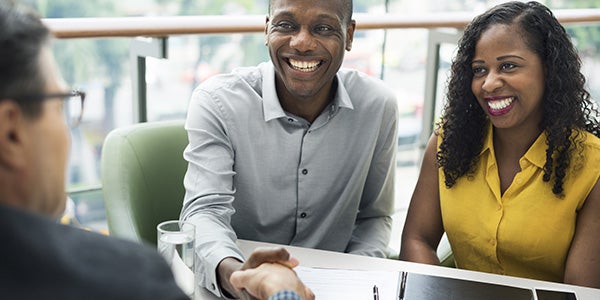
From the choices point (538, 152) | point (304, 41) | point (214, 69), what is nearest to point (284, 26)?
point (304, 41)

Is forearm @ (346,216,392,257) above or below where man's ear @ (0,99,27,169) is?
below

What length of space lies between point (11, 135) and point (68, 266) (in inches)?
6.9

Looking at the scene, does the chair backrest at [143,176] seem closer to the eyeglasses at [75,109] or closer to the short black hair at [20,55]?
the eyeglasses at [75,109]

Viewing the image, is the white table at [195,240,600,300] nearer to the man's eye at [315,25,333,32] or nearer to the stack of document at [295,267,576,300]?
the stack of document at [295,267,576,300]

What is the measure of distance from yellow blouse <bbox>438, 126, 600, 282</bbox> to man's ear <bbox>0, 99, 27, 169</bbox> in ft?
4.46

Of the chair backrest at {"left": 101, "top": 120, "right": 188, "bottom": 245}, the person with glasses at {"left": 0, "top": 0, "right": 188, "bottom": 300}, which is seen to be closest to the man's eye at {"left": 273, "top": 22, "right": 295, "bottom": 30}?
the chair backrest at {"left": 101, "top": 120, "right": 188, "bottom": 245}

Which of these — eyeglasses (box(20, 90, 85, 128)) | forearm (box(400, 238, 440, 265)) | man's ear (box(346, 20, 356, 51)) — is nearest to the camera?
eyeglasses (box(20, 90, 85, 128))

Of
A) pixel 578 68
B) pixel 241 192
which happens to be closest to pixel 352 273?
pixel 241 192

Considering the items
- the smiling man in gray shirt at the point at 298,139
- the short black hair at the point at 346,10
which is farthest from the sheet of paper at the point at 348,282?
the short black hair at the point at 346,10

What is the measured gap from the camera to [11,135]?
84cm

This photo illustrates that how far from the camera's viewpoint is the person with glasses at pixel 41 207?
0.76m

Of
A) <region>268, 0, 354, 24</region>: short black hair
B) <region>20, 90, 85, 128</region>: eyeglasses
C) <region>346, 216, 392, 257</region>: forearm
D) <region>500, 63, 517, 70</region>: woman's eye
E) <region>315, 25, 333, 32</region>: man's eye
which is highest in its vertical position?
<region>268, 0, 354, 24</region>: short black hair

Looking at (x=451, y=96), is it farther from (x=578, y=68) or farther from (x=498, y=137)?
(x=578, y=68)

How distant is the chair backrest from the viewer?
203 centimetres
